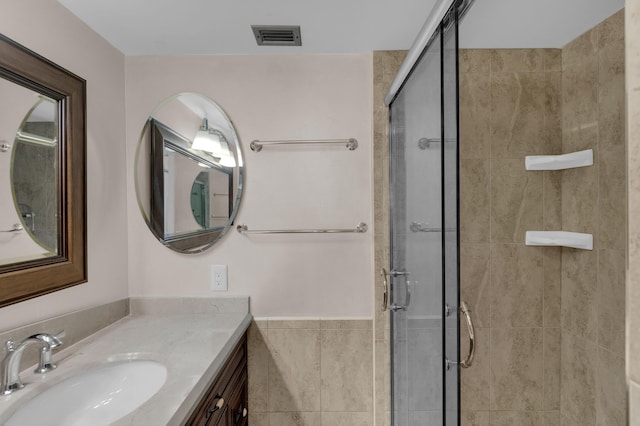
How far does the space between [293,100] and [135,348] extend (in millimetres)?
1388

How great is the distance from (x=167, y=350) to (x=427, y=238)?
107cm

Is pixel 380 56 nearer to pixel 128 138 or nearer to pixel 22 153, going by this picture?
pixel 128 138

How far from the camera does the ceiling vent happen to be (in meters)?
1.66

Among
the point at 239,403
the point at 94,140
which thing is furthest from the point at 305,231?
the point at 94,140

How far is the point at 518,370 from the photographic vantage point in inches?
69.5

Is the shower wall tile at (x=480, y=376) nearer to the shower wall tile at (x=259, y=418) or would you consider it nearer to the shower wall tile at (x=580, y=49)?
the shower wall tile at (x=259, y=418)

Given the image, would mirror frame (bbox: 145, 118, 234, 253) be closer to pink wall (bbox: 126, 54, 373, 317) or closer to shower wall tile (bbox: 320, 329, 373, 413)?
pink wall (bbox: 126, 54, 373, 317)

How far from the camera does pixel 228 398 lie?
4.99ft

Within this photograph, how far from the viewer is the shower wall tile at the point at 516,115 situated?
1.70 m

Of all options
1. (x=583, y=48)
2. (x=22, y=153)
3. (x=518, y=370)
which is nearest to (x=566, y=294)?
(x=518, y=370)

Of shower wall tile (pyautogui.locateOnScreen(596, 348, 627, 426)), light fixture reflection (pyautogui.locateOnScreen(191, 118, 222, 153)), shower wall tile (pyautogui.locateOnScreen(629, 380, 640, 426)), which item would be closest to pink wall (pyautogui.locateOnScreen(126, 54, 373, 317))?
light fixture reflection (pyautogui.locateOnScreen(191, 118, 222, 153))

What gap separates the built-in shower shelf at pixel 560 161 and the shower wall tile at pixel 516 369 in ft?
2.58

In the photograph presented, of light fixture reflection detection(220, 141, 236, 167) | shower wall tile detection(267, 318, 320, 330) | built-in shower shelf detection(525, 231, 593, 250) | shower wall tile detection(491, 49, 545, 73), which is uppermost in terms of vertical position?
shower wall tile detection(491, 49, 545, 73)

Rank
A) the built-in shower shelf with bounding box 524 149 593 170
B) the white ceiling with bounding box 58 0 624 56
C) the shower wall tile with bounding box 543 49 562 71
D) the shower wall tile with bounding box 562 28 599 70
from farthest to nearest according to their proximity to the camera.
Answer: the shower wall tile with bounding box 543 49 562 71, the white ceiling with bounding box 58 0 624 56, the built-in shower shelf with bounding box 524 149 593 170, the shower wall tile with bounding box 562 28 599 70
